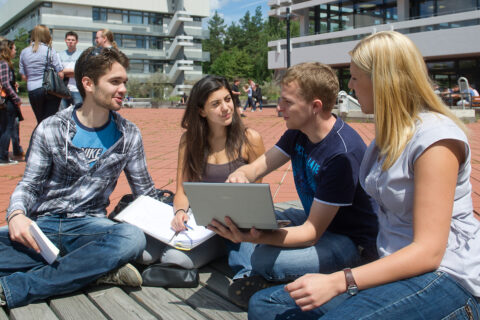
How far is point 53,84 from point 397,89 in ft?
17.5

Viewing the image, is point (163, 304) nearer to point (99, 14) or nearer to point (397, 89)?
point (397, 89)

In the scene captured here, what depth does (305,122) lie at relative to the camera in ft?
7.22

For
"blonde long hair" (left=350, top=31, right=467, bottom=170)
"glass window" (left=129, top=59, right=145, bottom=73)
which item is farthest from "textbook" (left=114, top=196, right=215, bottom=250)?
"glass window" (left=129, top=59, right=145, bottom=73)

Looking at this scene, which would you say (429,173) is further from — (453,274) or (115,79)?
(115,79)

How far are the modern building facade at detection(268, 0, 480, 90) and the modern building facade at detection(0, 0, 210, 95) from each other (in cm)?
2008

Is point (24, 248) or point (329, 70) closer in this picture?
point (329, 70)

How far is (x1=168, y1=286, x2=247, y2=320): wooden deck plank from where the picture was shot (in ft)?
7.02

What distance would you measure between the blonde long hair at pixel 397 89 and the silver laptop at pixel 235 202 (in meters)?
0.46

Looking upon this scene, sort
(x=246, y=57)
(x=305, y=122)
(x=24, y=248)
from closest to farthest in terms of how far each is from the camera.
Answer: (x=305, y=122), (x=24, y=248), (x=246, y=57)

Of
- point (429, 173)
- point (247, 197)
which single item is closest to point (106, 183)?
point (247, 197)

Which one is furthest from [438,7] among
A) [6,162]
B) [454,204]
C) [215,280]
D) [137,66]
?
[137,66]

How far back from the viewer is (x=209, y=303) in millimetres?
2264

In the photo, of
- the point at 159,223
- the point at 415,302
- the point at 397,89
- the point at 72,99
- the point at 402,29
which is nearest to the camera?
the point at 415,302

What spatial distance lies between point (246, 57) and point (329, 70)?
60.2m
